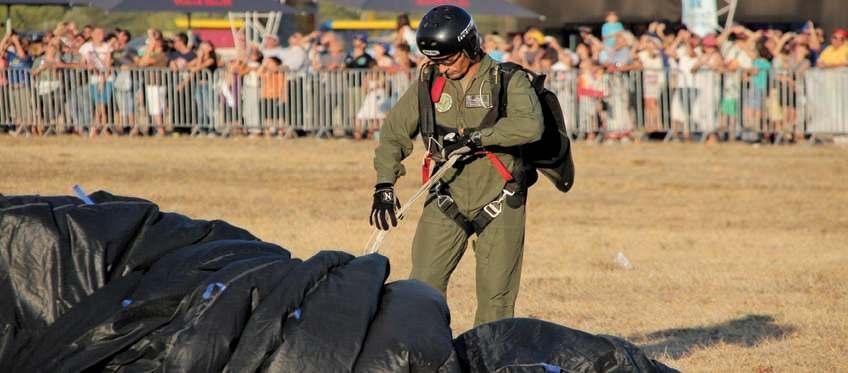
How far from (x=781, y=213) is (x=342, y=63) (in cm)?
866

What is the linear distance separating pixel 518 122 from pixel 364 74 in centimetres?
1458

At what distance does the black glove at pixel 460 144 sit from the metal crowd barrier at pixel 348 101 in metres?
14.0

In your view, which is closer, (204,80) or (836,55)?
(836,55)

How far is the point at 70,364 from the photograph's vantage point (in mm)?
5250

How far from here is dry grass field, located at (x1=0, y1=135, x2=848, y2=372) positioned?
930 centimetres

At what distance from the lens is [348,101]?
21.6 m

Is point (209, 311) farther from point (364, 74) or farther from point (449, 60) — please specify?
point (364, 74)

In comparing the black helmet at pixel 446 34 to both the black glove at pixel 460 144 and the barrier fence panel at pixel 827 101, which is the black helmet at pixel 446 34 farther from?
the barrier fence panel at pixel 827 101

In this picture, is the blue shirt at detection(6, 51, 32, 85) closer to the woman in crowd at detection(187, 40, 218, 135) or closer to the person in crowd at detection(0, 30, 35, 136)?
the person in crowd at detection(0, 30, 35, 136)

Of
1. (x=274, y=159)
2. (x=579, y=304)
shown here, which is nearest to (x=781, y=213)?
(x=579, y=304)

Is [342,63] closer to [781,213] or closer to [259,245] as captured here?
[781,213]

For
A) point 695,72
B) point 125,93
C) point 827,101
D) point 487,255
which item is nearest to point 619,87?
point 695,72

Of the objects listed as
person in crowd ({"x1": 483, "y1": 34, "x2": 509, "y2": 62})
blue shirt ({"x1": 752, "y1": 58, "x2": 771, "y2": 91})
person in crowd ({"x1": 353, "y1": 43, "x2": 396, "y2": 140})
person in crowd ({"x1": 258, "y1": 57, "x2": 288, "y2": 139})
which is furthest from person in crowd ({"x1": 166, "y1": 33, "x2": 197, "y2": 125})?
blue shirt ({"x1": 752, "y1": 58, "x2": 771, "y2": 91})

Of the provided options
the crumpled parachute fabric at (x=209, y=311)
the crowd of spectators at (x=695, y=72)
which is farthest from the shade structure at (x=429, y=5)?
the crumpled parachute fabric at (x=209, y=311)
